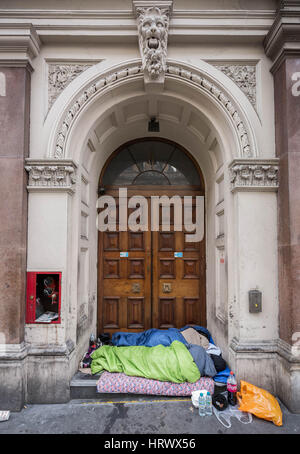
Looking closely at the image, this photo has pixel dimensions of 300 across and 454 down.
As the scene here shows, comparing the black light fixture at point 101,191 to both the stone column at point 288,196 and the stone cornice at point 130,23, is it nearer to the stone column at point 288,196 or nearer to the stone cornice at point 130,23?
the stone cornice at point 130,23

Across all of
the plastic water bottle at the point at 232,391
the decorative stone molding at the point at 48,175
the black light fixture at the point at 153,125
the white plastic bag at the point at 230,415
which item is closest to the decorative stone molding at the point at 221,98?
the black light fixture at the point at 153,125

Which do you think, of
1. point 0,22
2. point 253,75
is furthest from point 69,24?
point 253,75

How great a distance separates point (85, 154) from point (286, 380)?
14.6 feet

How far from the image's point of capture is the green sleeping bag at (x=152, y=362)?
362cm

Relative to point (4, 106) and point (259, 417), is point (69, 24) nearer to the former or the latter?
point (4, 106)

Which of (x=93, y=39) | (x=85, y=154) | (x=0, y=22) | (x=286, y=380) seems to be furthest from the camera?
(x=85, y=154)

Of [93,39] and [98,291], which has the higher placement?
[93,39]

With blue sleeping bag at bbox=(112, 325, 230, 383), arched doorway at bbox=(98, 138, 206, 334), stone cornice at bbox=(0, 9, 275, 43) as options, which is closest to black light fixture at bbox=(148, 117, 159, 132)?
arched doorway at bbox=(98, 138, 206, 334)

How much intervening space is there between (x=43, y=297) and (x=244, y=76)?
4515 millimetres

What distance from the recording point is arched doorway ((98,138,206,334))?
5.17 metres

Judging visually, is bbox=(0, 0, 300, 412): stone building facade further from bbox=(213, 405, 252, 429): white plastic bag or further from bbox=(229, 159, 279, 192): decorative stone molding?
bbox=(213, 405, 252, 429): white plastic bag

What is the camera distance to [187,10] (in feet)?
12.5

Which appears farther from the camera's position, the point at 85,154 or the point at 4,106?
the point at 85,154

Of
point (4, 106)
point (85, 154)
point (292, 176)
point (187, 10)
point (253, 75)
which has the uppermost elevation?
point (187, 10)
